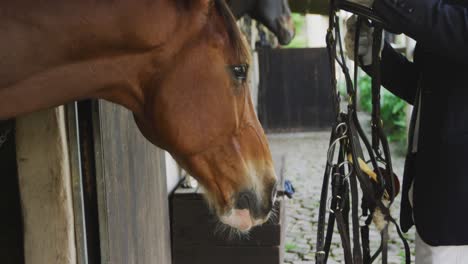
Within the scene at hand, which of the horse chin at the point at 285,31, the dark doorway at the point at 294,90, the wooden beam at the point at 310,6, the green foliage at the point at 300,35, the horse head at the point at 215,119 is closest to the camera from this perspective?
the horse head at the point at 215,119

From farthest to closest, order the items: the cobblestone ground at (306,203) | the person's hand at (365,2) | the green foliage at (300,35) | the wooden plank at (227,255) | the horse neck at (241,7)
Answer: the green foliage at (300,35) < the cobblestone ground at (306,203) < the wooden plank at (227,255) < the horse neck at (241,7) < the person's hand at (365,2)

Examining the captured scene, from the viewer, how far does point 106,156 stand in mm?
1834

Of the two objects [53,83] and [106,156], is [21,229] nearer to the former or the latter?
[106,156]

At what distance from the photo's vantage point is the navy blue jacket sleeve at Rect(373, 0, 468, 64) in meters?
1.64

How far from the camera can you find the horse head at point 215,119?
4.17 feet

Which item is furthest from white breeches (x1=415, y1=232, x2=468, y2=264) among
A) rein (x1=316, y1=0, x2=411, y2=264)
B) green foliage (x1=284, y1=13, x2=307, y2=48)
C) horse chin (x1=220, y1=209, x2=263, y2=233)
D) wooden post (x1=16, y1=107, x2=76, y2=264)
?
green foliage (x1=284, y1=13, x2=307, y2=48)

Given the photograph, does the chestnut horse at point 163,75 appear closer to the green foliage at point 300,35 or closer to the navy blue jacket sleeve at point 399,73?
the navy blue jacket sleeve at point 399,73

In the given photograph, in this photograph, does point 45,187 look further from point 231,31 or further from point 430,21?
point 430,21

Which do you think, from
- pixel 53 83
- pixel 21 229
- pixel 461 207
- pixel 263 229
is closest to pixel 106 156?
pixel 21 229

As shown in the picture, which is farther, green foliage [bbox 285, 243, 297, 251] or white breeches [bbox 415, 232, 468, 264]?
green foliage [bbox 285, 243, 297, 251]

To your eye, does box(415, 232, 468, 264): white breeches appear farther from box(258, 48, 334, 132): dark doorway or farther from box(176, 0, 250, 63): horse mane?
box(258, 48, 334, 132): dark doorway

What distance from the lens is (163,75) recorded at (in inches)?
49.7

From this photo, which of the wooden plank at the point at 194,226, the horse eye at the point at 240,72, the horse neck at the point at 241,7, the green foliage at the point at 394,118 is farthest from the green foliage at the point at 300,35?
the horse eye at the point at 240,72

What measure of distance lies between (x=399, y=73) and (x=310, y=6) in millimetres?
2070
